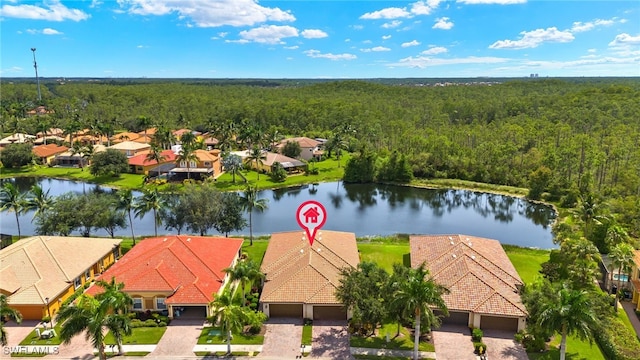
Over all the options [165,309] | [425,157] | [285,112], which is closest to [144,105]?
[285,112]

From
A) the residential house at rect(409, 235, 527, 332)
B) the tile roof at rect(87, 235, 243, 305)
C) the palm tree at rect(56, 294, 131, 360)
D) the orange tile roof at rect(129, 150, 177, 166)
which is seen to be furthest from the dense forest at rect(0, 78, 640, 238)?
the palm tree at rect(56, 294, 131, 360)

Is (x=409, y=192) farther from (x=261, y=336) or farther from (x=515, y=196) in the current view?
(x=261, y=336)

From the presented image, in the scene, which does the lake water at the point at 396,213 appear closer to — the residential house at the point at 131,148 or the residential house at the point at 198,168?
the residential house at the point at 198,168

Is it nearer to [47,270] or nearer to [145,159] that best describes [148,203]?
[47,270]

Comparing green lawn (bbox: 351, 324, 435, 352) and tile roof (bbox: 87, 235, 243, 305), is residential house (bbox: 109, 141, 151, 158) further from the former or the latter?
green lawn (bbox: 351, 324, 435, 352)

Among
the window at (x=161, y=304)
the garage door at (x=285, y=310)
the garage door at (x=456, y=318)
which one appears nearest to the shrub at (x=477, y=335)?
the garage door at (x=456, y=318)

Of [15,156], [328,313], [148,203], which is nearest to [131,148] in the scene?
[15,156]
